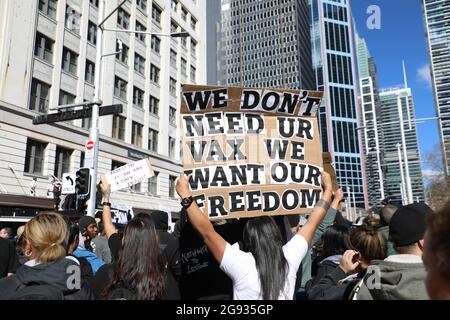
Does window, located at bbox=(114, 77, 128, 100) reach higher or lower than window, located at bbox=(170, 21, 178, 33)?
lower

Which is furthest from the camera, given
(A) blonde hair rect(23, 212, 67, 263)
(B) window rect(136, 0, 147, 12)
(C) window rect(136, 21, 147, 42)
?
(B) window rect(136, 0, 147, 12)

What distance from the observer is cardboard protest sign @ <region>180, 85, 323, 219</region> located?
3758 millimetres

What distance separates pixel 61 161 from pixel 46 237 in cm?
2127

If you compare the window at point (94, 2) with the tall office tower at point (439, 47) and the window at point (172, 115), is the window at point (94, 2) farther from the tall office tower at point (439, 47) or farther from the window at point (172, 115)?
the tall office tower at point (439, 47)

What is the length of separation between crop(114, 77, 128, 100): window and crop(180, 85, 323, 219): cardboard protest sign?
2525 cm

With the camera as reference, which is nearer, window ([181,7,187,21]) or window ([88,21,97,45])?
window ([88,21,97,45])

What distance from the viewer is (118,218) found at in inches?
647

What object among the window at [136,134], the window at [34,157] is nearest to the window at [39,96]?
the window at [34,157]

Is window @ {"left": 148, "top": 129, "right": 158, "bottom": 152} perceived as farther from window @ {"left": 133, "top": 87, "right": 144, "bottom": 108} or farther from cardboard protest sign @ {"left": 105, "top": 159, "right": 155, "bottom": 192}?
cardboard protest sign @ {"left": 105, "top": 159, "right": 155, "bottom": 192}

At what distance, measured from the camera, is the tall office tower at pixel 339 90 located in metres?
134

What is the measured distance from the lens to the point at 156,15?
34.6 meters

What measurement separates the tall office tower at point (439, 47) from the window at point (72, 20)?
170ft

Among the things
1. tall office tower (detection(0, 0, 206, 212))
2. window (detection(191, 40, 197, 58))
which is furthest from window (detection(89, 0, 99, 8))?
window (detection(191, 40, 197, 58))

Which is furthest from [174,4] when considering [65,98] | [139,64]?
[65,98]
